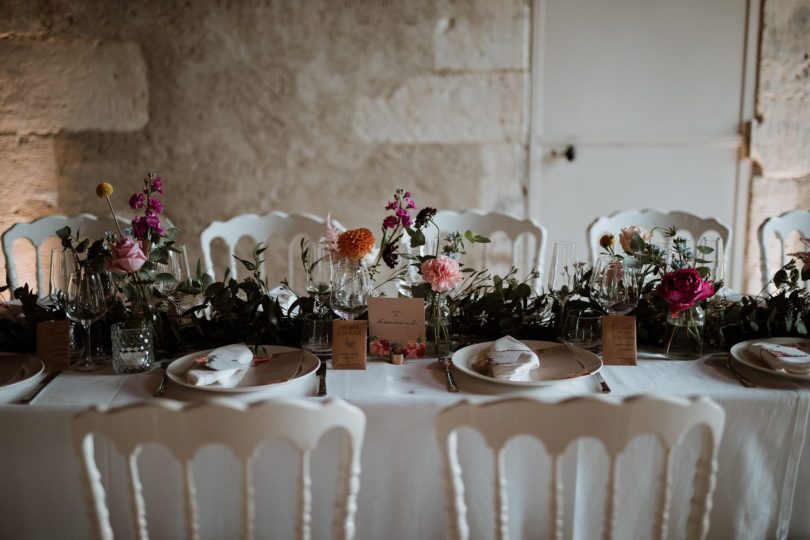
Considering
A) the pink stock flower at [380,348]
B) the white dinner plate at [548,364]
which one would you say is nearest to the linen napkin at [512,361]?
the white dinner plate at [548,364]

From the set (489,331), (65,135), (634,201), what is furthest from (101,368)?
(634,201)

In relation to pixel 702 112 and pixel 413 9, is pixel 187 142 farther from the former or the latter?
pixel 702 112

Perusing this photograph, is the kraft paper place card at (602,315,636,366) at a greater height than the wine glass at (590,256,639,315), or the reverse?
the wine glass at (590,256,639,315)

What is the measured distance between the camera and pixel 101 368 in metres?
1.46

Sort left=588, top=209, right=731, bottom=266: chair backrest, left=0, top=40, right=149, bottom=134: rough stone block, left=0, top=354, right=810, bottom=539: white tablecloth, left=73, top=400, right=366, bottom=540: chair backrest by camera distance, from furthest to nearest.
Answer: left=0, top=40, right=149, bottom=134: rough stone block, left=588, top=209, right=731, bottom=266: chair backrest, left=0, top=354, right=810, bottom=539: white tablecloth, left=73, top=400, right=366, bottom=540: chair backrest

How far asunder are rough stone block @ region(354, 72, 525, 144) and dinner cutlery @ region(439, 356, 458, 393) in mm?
1938

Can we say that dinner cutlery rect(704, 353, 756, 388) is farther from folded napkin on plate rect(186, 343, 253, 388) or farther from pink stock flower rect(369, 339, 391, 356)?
folded napkin on plate rect(186, 343, 253, 388)

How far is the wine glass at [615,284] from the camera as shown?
4.91 ft

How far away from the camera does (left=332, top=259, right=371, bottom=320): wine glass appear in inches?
58.6

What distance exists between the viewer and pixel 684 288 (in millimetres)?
1412

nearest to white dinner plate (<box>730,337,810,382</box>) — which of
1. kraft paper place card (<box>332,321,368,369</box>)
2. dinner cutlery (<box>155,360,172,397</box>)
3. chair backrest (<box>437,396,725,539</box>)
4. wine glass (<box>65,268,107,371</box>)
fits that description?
chair backrest (<box>437,396,725,539</box>)

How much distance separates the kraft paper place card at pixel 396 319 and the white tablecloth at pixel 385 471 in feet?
0.68

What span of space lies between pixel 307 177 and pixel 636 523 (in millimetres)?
2355

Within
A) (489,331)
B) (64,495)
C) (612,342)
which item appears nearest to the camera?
(64,495)
